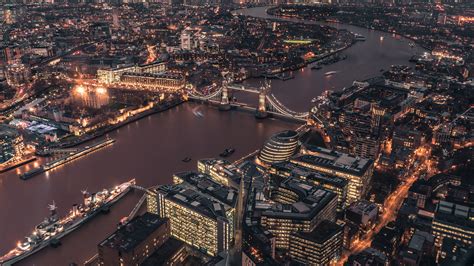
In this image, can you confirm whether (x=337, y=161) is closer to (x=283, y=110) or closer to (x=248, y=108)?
(x=283, y=110)

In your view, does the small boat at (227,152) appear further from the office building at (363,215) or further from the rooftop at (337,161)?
the office building at (363,215)

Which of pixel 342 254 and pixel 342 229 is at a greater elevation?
pixel 342 229

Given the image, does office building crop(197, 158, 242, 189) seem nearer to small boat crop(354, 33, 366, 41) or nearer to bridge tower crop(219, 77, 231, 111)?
bridge tower crop(219, 77, 231, 111)

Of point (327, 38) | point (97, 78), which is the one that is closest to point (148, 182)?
point (97, 78)

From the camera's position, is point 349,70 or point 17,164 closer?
point 17,164

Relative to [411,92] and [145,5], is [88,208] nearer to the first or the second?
[411,92]

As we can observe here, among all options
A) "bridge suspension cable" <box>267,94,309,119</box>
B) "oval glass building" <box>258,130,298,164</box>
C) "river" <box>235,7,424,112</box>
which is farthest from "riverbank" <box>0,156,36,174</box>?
"river" <box>235,7,424,112</box>

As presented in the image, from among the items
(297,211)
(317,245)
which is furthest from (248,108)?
(317,245)
